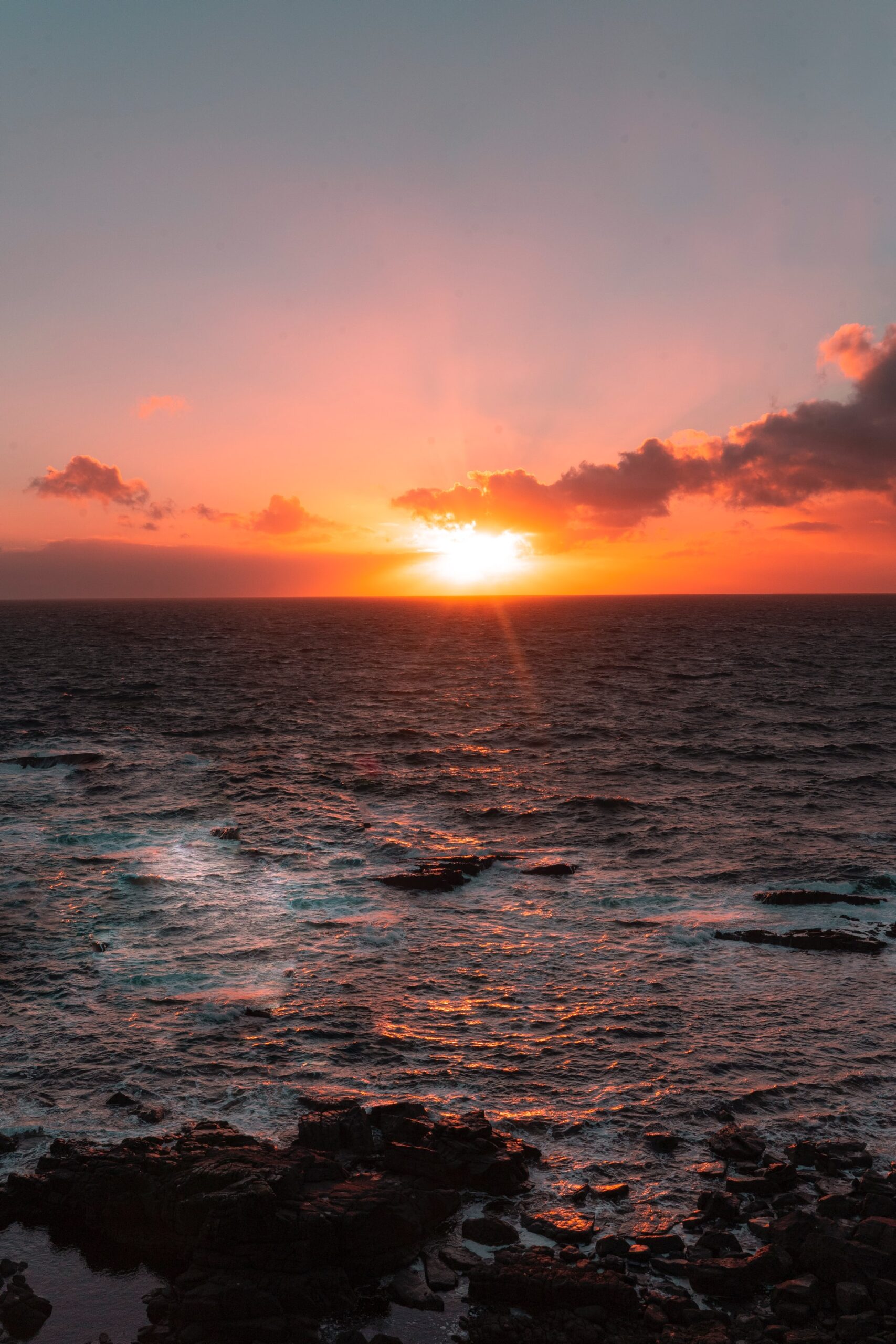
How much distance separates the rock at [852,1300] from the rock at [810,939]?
1256cm

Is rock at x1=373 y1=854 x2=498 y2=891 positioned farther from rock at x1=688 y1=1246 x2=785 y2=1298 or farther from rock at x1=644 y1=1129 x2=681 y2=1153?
rock at x1=688 y1=1246 x2=785 y2=1298

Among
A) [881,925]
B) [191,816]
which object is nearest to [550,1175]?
[881,925]

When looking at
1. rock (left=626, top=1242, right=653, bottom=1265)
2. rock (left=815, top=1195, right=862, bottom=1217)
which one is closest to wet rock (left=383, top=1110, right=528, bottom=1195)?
rock (left=626, top=1242, right=653, bottom=1265)

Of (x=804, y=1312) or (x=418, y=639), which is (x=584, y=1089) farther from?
(x=418, y=639)

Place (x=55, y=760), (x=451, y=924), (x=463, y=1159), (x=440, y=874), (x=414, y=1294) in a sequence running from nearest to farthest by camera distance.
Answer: (x=414, y=1294), (x=463, y=1159), (x=451, y=924), (x=440, y=874), (x=55, y=760)

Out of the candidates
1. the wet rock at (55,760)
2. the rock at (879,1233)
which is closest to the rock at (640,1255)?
the rock at (879,1233)

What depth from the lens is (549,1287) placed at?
34.1 feet

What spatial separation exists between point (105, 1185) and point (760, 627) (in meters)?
174

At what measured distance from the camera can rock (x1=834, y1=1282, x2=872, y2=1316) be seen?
1009 cm

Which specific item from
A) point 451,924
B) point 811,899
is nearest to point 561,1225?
point 451,924

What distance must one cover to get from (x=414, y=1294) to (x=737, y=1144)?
231 inches

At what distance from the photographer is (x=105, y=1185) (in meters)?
12.1

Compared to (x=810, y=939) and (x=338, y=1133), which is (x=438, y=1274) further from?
(x=810, y=939)

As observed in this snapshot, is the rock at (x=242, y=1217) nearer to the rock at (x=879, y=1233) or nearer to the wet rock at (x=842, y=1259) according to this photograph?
the wet rock at (x=842, y=1259)
